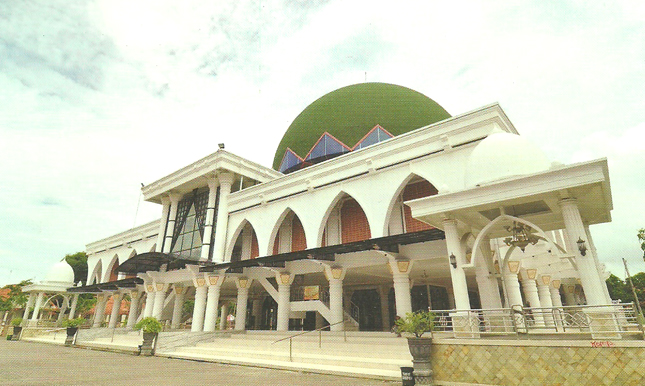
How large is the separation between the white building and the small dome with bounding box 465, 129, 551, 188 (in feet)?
0.12

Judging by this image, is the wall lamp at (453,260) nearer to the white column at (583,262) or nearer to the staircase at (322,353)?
the white column at (583,262)

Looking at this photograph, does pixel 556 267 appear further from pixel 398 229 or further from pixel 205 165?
pixel 205 165

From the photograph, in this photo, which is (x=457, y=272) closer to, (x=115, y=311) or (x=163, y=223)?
(x=163, y=223)

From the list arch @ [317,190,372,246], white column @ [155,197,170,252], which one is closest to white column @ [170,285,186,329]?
white column @ [155,197,170,252]

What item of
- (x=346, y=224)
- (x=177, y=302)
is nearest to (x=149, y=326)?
(x=177, y=302)

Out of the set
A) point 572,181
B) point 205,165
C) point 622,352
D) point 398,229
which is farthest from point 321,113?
point 622,352

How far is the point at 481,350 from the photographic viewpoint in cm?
725

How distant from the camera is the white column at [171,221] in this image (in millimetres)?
24812

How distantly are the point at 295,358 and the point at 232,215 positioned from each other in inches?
454

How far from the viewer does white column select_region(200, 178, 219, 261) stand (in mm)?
21281

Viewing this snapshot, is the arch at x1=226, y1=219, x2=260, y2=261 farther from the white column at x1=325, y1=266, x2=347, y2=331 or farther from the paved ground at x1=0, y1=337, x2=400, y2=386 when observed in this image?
the paved ground at x1=0, y1=337, x2=400, y2=386

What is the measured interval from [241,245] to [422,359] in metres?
17.2

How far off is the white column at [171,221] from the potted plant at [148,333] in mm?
9270

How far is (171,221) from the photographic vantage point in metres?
25.3
